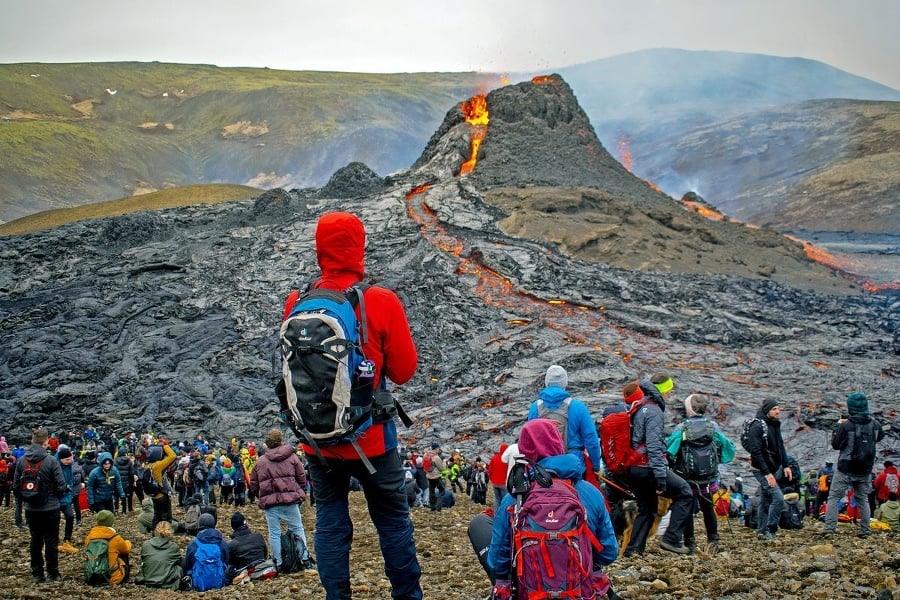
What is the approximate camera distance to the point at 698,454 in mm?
9125

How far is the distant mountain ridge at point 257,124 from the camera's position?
12112 cm

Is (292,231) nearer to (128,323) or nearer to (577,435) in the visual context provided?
(128,323)

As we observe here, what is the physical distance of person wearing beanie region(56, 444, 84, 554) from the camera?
38.7ft

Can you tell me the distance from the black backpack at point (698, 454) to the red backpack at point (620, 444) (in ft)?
2.55

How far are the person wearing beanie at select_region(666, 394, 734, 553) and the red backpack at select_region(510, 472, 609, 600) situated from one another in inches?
163

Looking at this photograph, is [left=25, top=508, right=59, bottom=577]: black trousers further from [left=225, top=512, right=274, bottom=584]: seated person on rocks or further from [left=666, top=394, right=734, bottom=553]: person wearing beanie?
[left=666, top=394, right=734, bottom=553]: person wearing beanie

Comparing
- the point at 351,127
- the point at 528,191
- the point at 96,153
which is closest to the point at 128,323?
the point at 528,191

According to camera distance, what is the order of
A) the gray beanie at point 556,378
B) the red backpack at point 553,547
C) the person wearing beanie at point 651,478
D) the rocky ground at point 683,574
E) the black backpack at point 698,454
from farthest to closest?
the black backpack at point 698,454
the person wearing beanie at point 651,478
the gray beanie at point 556,378
the rocky ground at point 683,574
the red backpack at point 553,547

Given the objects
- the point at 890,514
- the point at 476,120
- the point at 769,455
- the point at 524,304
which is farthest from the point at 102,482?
the point at 476,120

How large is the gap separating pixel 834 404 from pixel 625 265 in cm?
1491

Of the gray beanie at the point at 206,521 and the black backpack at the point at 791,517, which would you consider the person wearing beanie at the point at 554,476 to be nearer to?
the gray beanie at the point at 206,521

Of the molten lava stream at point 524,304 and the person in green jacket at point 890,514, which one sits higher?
the molten lava stream at point 524,304

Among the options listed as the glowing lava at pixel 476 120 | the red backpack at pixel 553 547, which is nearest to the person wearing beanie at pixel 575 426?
the red backpack at pixel 553 547

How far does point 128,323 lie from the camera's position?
118 feet
